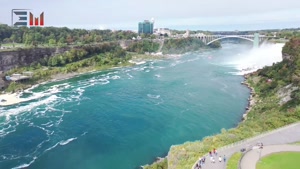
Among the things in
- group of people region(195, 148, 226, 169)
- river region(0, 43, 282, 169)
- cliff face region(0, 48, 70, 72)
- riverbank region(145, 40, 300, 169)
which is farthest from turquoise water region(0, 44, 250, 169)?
cliff face region(0, 48, 70, 72)

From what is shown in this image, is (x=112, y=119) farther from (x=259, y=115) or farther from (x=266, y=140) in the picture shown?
(x=266, y=140)

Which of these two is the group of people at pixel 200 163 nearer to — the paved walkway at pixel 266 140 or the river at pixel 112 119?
the paved walkway at pixel 266 140

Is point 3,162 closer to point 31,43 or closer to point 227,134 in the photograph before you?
point 227,134

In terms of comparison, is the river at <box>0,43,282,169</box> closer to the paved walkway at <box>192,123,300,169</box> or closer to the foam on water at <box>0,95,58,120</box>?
the foam on water at <box>0,95,58,120</box>

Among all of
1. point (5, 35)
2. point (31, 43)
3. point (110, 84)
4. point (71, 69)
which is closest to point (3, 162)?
point (110, 84)

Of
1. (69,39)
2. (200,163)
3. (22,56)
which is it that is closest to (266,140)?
(200,163)

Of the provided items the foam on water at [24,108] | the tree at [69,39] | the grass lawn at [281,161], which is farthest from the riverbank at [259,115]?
the tree at [69,39]
